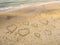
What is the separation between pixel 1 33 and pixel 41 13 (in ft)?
1.92

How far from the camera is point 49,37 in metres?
1.23

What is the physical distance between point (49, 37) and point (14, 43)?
378mm

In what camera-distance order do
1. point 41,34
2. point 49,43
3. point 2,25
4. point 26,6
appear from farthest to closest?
1. point 26,6
2. point 2,25
3. point 41,34
4. point 49,43

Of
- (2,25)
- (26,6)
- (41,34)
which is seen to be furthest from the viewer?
(26,6)

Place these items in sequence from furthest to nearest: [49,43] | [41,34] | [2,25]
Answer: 1. [2,25]
2. [41,34]
3. [49,43]

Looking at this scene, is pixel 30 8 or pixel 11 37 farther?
pixel 30 8

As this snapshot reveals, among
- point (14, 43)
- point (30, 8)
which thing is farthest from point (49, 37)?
point (30, 8)

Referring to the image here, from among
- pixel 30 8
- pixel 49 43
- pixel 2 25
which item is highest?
pixel 30 8

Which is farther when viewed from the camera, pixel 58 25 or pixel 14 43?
pixel 58 25

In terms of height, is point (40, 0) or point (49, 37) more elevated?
point (40, 0)

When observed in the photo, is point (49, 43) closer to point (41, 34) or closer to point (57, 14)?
point (41, 34)

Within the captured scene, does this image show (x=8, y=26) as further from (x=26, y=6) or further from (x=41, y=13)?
(x=41, y=13)

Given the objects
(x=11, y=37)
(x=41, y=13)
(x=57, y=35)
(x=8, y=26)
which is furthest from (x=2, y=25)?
(x=57, y=35)

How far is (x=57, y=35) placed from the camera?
1.25 meters
